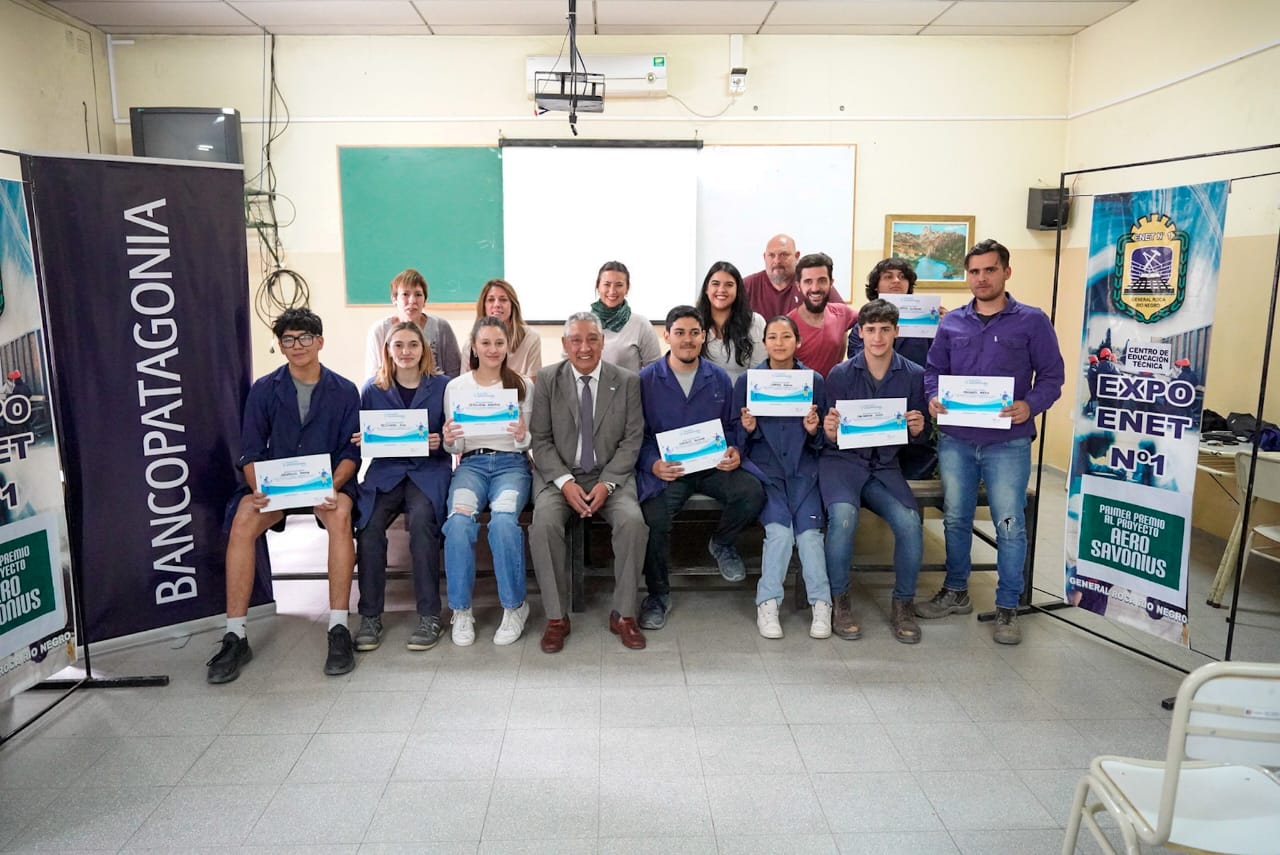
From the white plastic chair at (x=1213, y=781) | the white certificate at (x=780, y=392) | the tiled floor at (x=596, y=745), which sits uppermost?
the white certificate at (x=780, y=392)

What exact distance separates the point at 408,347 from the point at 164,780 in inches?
74.1

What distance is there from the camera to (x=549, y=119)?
6.23 metres

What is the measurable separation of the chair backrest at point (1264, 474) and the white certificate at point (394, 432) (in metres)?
3.77

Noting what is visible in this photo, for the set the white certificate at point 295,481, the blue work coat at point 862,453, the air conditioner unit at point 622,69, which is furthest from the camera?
the air conditioner unit at point 622,69

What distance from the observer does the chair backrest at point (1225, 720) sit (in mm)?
1400

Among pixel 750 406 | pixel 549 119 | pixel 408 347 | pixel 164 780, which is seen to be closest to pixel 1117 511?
pixel 750 406

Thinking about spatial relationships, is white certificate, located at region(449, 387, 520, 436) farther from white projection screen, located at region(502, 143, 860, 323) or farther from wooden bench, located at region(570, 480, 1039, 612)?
white projection screen, located at region(502, 143, 860, 323)

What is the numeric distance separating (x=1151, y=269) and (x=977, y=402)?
0.82 metres

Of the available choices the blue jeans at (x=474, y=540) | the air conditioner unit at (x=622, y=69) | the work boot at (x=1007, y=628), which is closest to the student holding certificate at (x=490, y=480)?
the blue jeans at (x=474, y=540)

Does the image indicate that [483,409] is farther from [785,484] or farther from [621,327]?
[785,484]

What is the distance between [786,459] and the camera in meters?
3.71

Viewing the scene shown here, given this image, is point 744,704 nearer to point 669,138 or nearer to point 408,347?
point 408,347

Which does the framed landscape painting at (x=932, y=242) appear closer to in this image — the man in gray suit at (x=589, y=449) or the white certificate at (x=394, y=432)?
the man in gray suit at (x=589, y=449)

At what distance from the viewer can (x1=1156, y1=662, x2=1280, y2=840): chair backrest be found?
1400 mm
